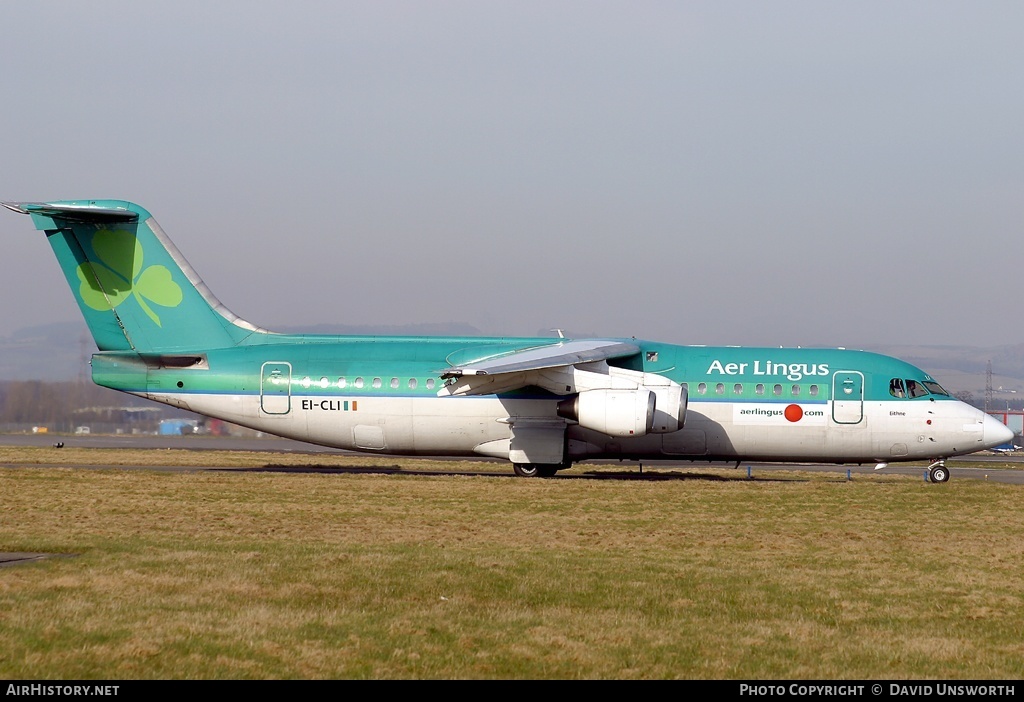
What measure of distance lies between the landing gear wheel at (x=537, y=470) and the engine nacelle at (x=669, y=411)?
3377mm

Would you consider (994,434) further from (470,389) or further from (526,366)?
(470,389)

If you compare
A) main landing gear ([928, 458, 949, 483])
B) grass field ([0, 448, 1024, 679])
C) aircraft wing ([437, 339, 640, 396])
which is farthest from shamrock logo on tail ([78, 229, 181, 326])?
main landing gear ([928, 458, 949, 483])

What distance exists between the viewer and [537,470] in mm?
31719

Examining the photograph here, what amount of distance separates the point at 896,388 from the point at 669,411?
6989mm

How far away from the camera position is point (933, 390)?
32.0m

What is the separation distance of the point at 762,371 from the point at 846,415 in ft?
8.62

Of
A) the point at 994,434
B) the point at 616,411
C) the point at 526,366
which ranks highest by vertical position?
the point at 526,366

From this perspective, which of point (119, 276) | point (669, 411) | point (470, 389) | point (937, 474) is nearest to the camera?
point (669, 411)

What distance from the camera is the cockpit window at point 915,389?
103ft

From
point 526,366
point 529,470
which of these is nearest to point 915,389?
point 529,470

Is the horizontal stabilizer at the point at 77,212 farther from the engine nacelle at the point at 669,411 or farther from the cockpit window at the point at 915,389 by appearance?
the cockpit window at the point at 915,389

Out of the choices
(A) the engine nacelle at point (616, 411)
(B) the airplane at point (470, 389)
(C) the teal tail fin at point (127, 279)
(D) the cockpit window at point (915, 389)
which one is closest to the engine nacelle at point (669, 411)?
(A) the engine nacelle at point (616, 411)

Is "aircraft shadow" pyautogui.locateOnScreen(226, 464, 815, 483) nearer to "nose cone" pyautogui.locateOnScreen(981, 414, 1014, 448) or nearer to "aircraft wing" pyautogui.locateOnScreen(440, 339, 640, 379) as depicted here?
"aircraft wing" pyautogui.locateOnScreen(440, 339, 640, 379)

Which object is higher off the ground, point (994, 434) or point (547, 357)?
point (547, 357)
